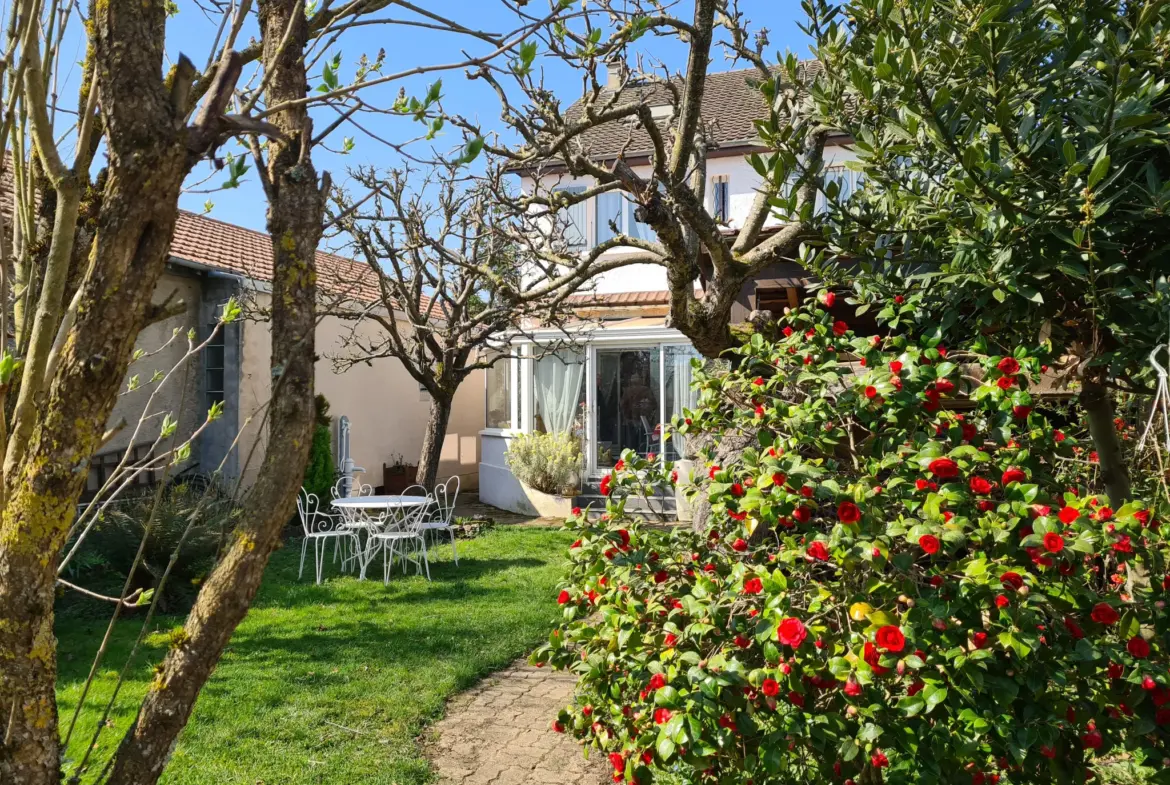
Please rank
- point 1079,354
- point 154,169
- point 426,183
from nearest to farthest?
point 154,169 → point 1079,354 → point 426,183

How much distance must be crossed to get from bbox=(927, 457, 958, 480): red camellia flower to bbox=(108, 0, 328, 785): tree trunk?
5.95ft

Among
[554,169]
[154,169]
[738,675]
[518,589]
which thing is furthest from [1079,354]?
[554,169]

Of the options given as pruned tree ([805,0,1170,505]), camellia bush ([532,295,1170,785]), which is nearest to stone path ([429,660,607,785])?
camellia bush ([532,295,1170,785])

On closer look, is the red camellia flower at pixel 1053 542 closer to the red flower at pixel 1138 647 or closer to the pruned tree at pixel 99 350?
the red flower at pixel 1138 647

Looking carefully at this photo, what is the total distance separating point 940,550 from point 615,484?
1.56 meters

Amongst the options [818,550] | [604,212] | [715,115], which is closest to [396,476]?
[604,212]

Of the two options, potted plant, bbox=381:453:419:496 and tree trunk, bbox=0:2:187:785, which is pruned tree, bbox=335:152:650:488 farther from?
tree trunk, bbox=0:2:187:785

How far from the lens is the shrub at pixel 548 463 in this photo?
574 inches

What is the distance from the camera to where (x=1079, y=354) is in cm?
308

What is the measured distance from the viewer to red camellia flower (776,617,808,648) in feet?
7.39

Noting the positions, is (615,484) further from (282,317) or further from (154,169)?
(154,169)

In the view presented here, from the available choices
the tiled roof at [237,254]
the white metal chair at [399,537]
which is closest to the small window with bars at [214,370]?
the tiled roof at [237,254]

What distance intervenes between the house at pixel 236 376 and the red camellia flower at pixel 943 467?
250 inches

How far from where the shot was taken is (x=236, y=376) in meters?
12.4
